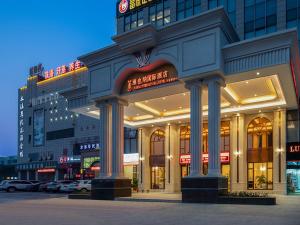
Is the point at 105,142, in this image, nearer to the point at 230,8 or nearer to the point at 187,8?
the point at 230,8

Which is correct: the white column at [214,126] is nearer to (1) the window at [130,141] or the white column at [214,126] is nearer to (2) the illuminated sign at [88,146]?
(1) the window at [130,141]

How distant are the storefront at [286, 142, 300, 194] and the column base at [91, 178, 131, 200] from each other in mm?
12256

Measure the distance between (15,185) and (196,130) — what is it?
31218mm

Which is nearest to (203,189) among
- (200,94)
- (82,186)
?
(200,94)

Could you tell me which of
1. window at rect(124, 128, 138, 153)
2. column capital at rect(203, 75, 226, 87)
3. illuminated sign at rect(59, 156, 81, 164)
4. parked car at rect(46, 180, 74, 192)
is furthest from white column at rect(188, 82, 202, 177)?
illuminated sign at rect(59, 156, 81, 164)

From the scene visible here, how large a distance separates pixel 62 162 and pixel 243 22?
5277 centimetres

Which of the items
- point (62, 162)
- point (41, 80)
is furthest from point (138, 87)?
point (41, 80)

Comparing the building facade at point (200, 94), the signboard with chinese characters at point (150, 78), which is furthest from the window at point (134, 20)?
the signboard with chinese characters at point (150, 78)

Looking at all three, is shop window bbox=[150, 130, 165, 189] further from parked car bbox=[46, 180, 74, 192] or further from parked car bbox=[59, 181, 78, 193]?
parked car bbox=[46, 180, 74, 192]

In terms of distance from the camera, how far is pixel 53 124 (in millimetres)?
84375

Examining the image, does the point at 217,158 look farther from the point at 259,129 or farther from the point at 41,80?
the point at 41,80

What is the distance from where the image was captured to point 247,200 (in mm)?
21906

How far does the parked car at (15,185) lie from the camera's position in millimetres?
48594

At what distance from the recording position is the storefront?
3177 cm
